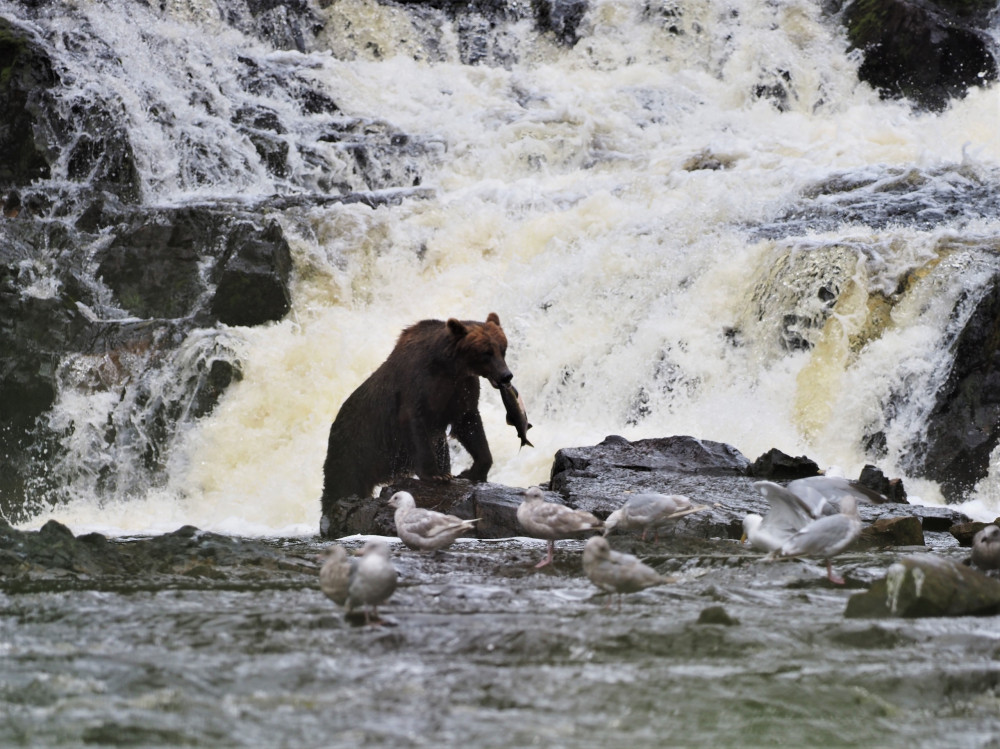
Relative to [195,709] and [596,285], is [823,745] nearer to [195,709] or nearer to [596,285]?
[195,709]

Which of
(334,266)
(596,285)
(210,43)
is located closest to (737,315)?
(596,285)

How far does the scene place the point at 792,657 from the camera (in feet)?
→ 13.6

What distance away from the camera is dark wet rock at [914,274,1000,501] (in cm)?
1113

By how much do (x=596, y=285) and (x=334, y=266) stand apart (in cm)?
413

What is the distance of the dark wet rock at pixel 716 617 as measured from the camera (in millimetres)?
4625

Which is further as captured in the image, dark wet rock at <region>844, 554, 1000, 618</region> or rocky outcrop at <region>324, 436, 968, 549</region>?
rocky outcrop at <region>324, 436, 968, 549</region>

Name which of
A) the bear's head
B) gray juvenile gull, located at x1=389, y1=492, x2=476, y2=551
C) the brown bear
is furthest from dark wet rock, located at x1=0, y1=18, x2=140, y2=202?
gray juvenile gull, located at x1=389, y1=492, x2=476, y2=551

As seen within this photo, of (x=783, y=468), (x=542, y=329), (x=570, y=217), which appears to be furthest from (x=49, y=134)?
(x=783, y=468)

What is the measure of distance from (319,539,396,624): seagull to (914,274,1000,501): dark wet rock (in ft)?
26.0

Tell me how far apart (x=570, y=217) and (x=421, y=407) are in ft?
28.7

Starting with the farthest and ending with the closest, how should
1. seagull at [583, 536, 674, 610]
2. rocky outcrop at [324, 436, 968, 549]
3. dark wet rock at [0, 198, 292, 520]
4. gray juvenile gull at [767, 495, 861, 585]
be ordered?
dark wet rock at [0, 198, 292, 520] < rocky outcrop at [324, 436, 968, 549] < gray juvenile gull at [767, 495, 861, 585] < seagull at [583, 536, 674, 610]

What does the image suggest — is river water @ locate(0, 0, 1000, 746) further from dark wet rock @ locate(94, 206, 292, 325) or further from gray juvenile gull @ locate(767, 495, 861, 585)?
dark wet rock @ locate(94, 206, 292, 325)

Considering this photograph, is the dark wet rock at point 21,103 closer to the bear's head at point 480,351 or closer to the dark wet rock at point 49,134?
the dark wet rock at point 49,134

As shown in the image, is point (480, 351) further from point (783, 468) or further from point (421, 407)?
point (783, 468)
